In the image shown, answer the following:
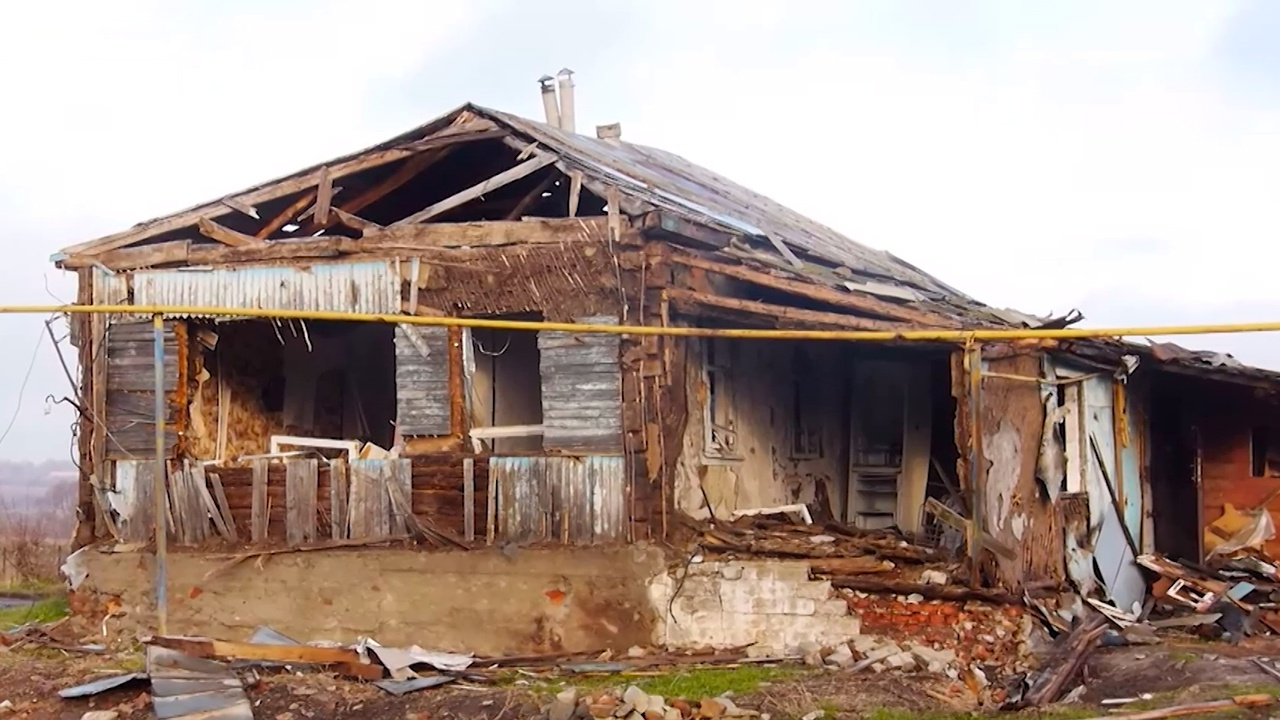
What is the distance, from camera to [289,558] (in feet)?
34.2

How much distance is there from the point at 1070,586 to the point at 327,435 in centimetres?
787

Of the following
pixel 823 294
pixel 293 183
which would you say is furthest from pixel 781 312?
pixel 293 183

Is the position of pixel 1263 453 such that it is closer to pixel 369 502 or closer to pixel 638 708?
pixel 638 708

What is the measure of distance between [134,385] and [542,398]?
3.99m

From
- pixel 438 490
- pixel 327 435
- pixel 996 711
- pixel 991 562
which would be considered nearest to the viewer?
pixel 996 711

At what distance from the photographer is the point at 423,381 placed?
33.6ft

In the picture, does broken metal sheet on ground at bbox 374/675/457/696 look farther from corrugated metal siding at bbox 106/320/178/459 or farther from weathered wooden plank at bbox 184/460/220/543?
corrugated metal siding at bbox 106/320/178/459

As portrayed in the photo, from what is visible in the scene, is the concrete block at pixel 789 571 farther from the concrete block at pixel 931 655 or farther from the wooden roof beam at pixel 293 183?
the wooden roof beam at pixel 293 183

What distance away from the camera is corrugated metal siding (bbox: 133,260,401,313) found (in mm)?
10367

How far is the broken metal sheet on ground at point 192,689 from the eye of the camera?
7340mm

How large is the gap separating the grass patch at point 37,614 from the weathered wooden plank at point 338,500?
3793 mm

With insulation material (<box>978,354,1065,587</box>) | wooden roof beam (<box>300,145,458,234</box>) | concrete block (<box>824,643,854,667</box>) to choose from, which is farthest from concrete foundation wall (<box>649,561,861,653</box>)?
wooden roof beam (<box>300,145,458,234</box>)

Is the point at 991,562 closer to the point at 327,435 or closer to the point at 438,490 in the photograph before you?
the point at 438,490

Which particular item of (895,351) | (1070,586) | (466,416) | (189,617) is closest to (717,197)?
(895,351)
